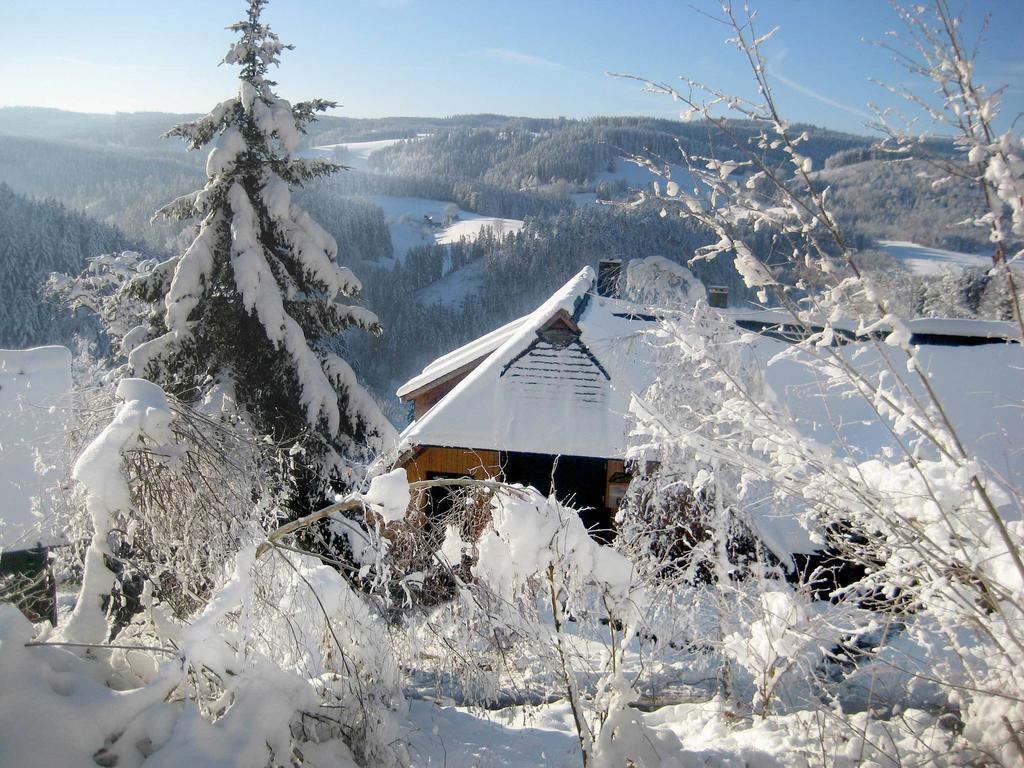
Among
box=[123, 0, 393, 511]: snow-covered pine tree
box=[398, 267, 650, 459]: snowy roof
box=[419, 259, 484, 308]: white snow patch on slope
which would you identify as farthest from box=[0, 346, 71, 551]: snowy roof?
box=[419, 259, 484, 308]: white snow patch on slope

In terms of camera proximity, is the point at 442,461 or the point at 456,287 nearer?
the point at 442,461

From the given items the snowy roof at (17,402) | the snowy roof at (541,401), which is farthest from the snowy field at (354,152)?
the snowy roof at (541,401)

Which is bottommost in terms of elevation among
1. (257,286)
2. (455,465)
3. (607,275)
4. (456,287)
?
(456,287)

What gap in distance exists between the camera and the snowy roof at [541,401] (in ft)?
38.4

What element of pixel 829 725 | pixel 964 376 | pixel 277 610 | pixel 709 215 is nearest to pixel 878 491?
pixel 709 215

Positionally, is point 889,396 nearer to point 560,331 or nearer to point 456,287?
point 560,331

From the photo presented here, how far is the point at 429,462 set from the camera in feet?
40.2

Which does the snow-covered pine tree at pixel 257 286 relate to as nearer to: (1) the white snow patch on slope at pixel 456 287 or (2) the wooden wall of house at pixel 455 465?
(2) the wooden wall of house at pixel 455 465

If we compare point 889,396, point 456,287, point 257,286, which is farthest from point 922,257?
point 889,396

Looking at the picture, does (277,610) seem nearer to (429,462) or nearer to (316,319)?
(316,319)

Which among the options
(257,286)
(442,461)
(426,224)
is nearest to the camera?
(257,286)

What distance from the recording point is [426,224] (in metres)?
114

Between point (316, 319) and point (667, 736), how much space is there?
8.22 meters

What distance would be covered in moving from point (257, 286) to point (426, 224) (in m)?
110
